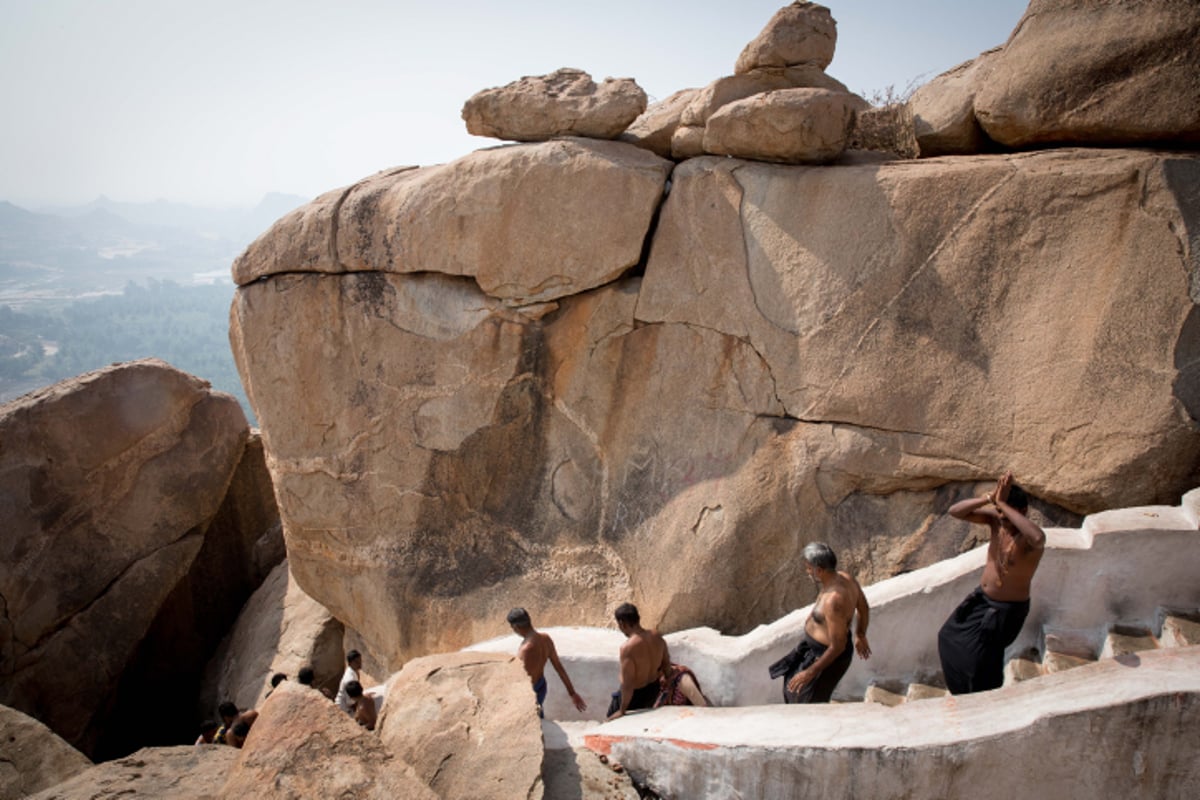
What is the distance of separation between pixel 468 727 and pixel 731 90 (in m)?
4.66

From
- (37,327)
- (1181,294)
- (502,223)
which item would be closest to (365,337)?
(502,223)

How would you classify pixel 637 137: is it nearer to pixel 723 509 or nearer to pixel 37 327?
pixel 723 509

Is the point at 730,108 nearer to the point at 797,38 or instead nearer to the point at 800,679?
the point at 797,38

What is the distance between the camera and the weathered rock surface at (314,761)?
338 cm

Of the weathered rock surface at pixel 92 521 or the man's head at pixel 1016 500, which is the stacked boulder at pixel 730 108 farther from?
the weathered rock surface at pixel 92 521

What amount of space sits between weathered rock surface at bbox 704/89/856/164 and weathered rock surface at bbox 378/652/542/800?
372 centimetres

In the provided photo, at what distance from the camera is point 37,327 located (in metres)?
66.4

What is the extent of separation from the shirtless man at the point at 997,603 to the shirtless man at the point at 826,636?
1.47 feet

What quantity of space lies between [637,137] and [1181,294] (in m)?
3.83

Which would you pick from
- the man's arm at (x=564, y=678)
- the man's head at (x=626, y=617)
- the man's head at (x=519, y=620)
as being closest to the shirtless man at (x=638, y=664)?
the man's head at (x=626, y=617)

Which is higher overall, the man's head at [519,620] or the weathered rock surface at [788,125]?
the weathered rock surface at [788,125]

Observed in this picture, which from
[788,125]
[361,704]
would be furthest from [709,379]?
[361,704]

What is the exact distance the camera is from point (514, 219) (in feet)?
21.2

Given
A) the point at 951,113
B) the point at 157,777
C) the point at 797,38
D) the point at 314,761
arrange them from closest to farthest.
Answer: the point at 314,761, the point at 157,777, the point at 951,113, the point at 797,38
